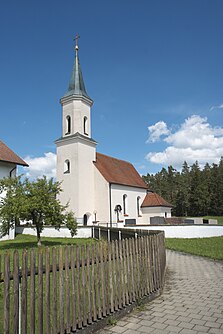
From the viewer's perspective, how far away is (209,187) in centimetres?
7244

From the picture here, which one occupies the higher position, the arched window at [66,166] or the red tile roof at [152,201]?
the arched window at [66,166]

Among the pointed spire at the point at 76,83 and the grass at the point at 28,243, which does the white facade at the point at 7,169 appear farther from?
the pointed spire at the point at 76,83

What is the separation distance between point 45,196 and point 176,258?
27.0 ft

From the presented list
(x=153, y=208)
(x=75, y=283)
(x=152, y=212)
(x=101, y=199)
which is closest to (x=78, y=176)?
(x=101, y=199)

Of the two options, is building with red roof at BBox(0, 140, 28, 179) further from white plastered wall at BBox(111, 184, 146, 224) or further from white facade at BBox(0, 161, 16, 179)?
white plastered wall at BBox(111, 184, 146, 224)

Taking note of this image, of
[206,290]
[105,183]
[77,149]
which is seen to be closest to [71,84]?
[77,149]

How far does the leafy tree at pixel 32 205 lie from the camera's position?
16.1 meters

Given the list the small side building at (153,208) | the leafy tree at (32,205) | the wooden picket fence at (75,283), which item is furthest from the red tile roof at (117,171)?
the wooden picket fence at (75,283)

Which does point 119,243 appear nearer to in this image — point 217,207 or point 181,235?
point 181,235

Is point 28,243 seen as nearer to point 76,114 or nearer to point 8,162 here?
point 8,162

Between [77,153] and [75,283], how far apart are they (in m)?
28.1

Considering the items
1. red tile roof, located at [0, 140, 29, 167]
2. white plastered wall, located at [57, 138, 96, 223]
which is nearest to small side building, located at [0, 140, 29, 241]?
red tile roof, located at [0, 140, 29, 167]

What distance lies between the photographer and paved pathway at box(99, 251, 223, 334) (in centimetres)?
481

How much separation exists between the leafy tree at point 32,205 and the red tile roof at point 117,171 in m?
16.0
